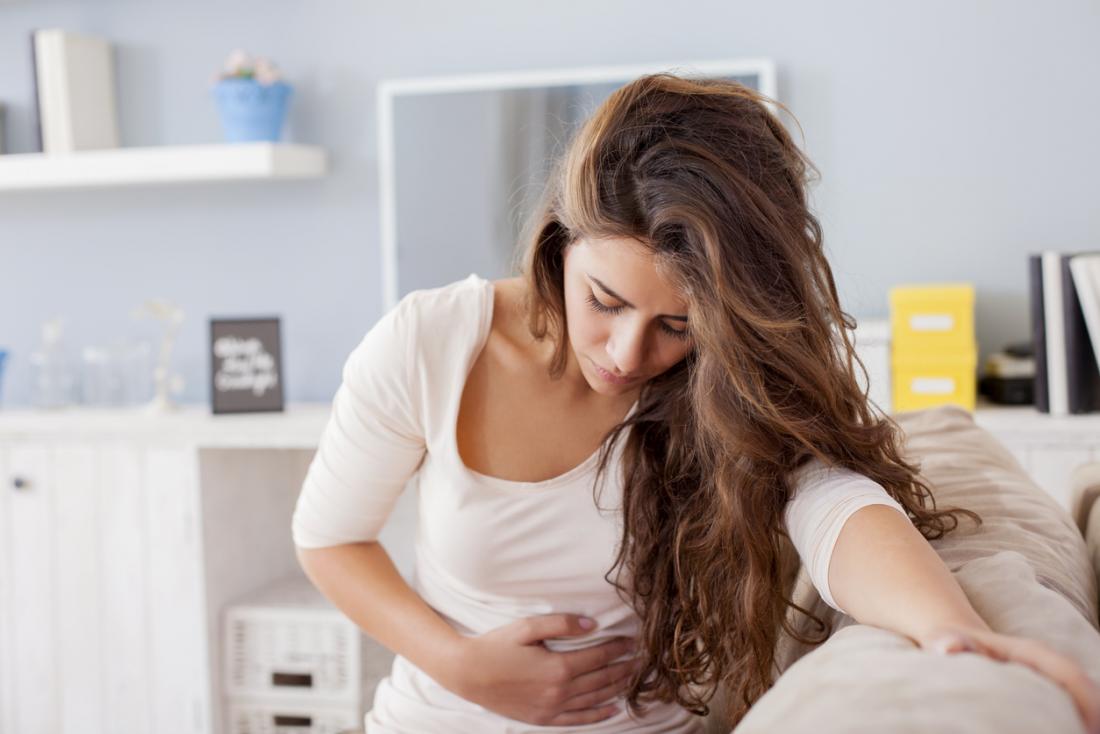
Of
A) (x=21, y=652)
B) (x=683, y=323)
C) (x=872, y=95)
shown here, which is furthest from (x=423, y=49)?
(x=683, y=323)

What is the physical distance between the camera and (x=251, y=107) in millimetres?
2785

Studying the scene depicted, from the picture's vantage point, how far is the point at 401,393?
1275 millimetres

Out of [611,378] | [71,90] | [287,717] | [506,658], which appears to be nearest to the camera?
[611,378]

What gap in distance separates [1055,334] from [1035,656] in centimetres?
182

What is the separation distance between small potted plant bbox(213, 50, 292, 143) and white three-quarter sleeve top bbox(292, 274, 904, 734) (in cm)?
165

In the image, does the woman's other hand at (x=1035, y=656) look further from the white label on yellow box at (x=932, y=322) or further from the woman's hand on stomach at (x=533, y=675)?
the white label on yellow box at (x=932, y=322)

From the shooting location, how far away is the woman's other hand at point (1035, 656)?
632mm

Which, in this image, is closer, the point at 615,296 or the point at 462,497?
the point at 615,296

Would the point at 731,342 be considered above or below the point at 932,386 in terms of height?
above

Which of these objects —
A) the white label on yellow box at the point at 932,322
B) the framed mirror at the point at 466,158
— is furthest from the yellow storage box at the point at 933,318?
the framed mirror at the point at 466,158

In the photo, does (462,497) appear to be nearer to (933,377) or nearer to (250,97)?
(933,377)

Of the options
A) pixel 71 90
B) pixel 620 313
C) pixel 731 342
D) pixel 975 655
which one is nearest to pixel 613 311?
pixel 620 313

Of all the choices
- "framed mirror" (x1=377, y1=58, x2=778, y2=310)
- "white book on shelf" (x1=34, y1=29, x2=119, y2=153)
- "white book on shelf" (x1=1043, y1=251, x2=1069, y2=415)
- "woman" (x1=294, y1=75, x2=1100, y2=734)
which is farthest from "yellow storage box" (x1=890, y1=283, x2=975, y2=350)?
"white book on shelf" (x1=34, y1=29, x2=119, y2=153)

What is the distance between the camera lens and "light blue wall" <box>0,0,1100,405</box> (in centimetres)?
254
